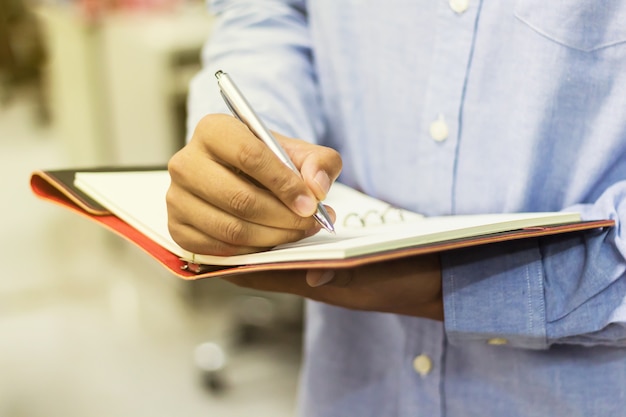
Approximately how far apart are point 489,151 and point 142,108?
173 cm

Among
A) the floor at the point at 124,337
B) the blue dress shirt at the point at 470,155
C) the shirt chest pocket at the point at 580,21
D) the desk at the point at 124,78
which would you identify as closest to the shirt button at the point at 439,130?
the blue dress shirt at the point at 470,155

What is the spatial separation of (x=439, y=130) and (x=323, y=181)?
174mm

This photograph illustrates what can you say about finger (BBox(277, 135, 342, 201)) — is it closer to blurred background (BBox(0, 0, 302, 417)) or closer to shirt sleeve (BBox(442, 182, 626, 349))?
shirt sleeve (BBox(442, 182, 626, 349))

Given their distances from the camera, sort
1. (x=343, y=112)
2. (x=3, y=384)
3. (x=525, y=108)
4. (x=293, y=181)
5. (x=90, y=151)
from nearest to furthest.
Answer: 1. (x=293, y=181)
2. (x=525, y=108)
3. (x=343, y=112)
4. (x=3, y=384)
5. (x=90, y=151)

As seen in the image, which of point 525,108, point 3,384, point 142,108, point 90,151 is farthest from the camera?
point 90,151

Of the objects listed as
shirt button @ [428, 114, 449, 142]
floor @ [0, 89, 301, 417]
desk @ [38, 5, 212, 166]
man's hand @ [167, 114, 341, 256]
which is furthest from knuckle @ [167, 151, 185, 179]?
desk @ [38, 5, 212, 166]

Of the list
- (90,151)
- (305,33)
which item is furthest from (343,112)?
(90,151)

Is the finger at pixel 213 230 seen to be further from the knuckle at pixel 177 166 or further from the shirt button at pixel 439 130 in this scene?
the shirt button at pixel 439 130

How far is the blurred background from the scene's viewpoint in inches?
73.5

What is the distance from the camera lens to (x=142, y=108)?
222cm

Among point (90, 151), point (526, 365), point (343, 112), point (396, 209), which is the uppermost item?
point (90, 151)

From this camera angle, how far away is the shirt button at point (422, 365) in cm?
67

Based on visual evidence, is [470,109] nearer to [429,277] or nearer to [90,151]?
[429,277]

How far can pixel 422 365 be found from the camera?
68cm
